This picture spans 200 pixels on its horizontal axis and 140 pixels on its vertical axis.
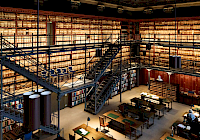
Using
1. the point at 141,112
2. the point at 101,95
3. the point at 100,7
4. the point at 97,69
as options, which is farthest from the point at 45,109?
the point at 100,7

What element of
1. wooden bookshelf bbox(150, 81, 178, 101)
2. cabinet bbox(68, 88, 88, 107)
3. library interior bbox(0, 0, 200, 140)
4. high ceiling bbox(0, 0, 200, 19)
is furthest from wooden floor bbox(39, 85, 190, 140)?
high ceiling bbox(0, 0, 200, 19)

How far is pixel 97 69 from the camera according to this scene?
9.33 meters

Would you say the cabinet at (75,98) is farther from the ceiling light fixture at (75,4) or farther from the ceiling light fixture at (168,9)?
the ceiling light fixture at (168,9)

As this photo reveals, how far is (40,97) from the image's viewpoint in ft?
6.45

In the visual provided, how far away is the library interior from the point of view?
256 inches

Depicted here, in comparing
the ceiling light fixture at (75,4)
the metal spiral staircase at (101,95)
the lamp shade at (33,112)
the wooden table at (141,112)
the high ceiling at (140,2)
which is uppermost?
the high ceiling at (140,2)

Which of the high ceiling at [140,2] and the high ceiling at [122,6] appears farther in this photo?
the high ceiling at [140,2]

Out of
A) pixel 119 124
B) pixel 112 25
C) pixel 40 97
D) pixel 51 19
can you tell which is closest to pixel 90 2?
pixel 112 25

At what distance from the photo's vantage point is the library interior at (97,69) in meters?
6.49

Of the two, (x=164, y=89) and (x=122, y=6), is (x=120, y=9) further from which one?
(x=164, y=89)

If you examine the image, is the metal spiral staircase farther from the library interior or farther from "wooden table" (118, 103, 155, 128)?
"wooden table" (118, 103, 155, 128)

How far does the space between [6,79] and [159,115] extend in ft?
23.6

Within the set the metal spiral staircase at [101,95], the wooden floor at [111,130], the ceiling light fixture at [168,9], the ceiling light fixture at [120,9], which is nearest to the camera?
the wooden floor at [111,130]

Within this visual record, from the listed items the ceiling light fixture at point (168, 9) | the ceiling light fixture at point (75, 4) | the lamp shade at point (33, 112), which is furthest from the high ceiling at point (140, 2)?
the lamp shade at point (33, 112)
